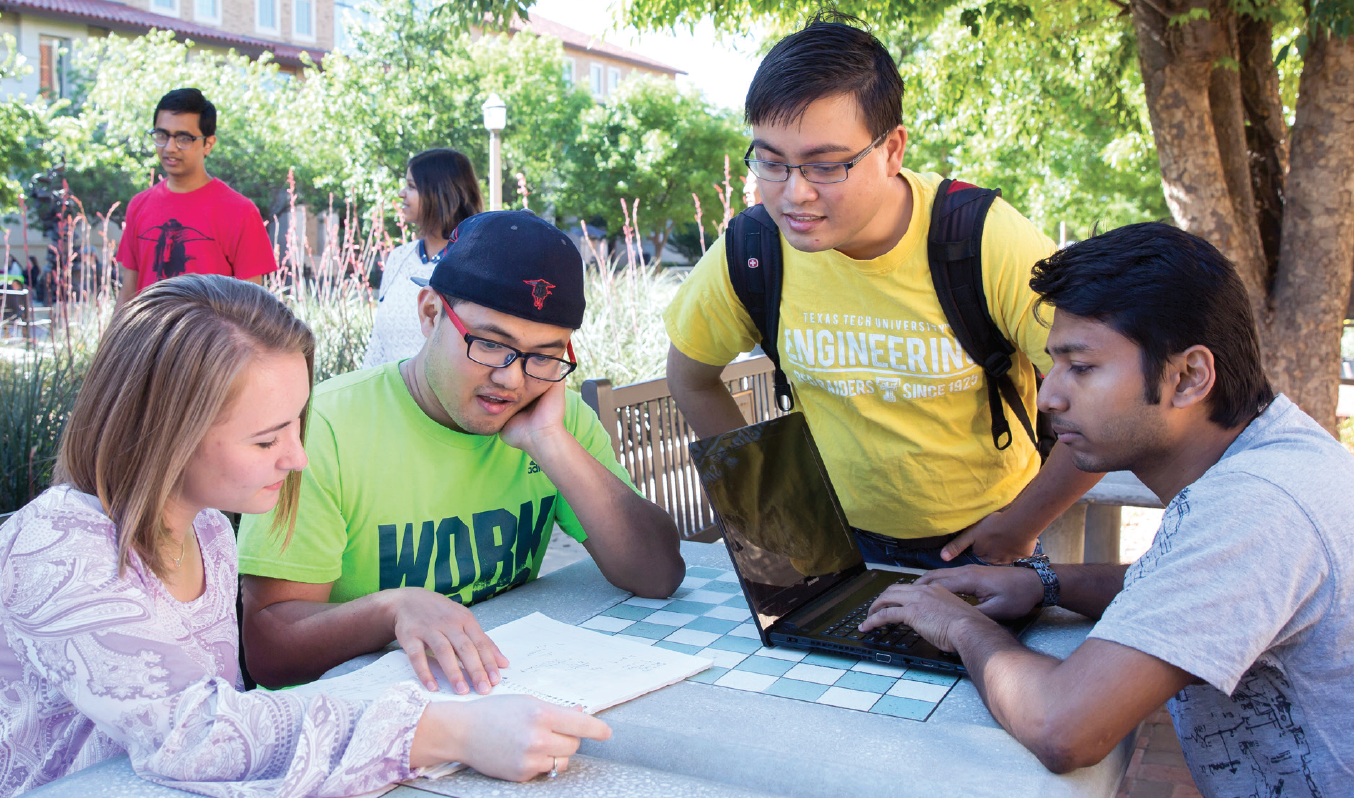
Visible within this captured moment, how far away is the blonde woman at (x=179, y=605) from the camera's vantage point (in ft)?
3.71

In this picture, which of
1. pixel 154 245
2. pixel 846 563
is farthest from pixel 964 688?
pixel 154 245

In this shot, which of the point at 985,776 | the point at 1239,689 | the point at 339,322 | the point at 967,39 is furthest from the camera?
the point at 967,39

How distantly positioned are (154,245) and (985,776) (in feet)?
12.5

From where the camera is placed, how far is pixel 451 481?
1.82 meters

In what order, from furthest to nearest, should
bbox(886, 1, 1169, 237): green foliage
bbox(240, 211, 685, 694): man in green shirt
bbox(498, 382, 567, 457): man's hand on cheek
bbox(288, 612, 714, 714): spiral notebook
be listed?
bbox(886, 1, 1169, 237): green foliage → bbox(498, 382, 567, 457): man's hand on cheek → bbox(240, 211, 685, 694): man in green shirt → bbox(288, 612, 714, 714): spiral notebook

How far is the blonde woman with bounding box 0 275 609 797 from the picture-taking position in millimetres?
1132

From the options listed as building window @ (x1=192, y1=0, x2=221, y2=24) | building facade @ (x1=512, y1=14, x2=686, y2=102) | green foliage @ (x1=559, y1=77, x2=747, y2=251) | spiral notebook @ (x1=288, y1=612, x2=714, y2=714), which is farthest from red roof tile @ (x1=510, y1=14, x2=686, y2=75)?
spiral notebook @ (x1=288, y1=612, x2=714, y2=714)

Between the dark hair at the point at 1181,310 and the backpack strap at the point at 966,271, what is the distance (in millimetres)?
423

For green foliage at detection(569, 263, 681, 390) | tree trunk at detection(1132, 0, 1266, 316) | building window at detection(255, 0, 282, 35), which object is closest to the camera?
tree trunk at detection(1132, 0, 1266, 316)

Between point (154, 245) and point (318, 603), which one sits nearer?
point (318, 603)

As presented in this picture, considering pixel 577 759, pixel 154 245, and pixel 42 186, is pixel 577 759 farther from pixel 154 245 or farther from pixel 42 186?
pixel 42 186

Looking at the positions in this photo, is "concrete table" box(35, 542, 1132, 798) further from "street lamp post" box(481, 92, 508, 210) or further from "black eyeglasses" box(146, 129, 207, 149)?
"street lamp post" box(481, 92, 508, 210)

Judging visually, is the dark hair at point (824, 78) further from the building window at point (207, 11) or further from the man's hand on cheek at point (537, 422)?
the building window at point (207, 11)

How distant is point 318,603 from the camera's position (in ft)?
5.27
